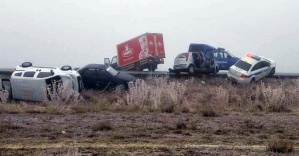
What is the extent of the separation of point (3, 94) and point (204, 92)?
10365mm

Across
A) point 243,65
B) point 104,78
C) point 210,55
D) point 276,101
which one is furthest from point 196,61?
point 276,101

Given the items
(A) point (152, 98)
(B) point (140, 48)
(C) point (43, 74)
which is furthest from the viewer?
(B) point (140, 48)

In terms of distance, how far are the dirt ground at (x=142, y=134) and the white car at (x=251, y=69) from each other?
54.8 feet

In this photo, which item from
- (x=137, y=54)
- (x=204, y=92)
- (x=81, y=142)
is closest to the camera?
(x=81, y=142)

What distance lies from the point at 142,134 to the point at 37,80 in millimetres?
11852

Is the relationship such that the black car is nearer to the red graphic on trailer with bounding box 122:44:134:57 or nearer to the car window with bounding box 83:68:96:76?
the car window with bounding box 83:68:96:76

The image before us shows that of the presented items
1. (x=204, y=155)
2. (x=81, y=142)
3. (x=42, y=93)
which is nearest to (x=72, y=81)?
(x=42, y=93)

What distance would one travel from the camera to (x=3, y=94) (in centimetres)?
2066

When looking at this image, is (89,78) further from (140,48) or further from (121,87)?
(140,48)

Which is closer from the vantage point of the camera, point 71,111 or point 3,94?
point 71,111

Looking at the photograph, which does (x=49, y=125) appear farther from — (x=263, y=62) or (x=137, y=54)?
(x=137, y=54)

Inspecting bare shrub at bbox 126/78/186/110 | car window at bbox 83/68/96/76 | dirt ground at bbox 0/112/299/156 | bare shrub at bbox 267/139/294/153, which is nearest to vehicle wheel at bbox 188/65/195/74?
car window at bbox 83/68/96/76

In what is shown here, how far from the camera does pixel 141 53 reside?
129 ft

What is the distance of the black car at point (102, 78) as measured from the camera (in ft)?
86.1
